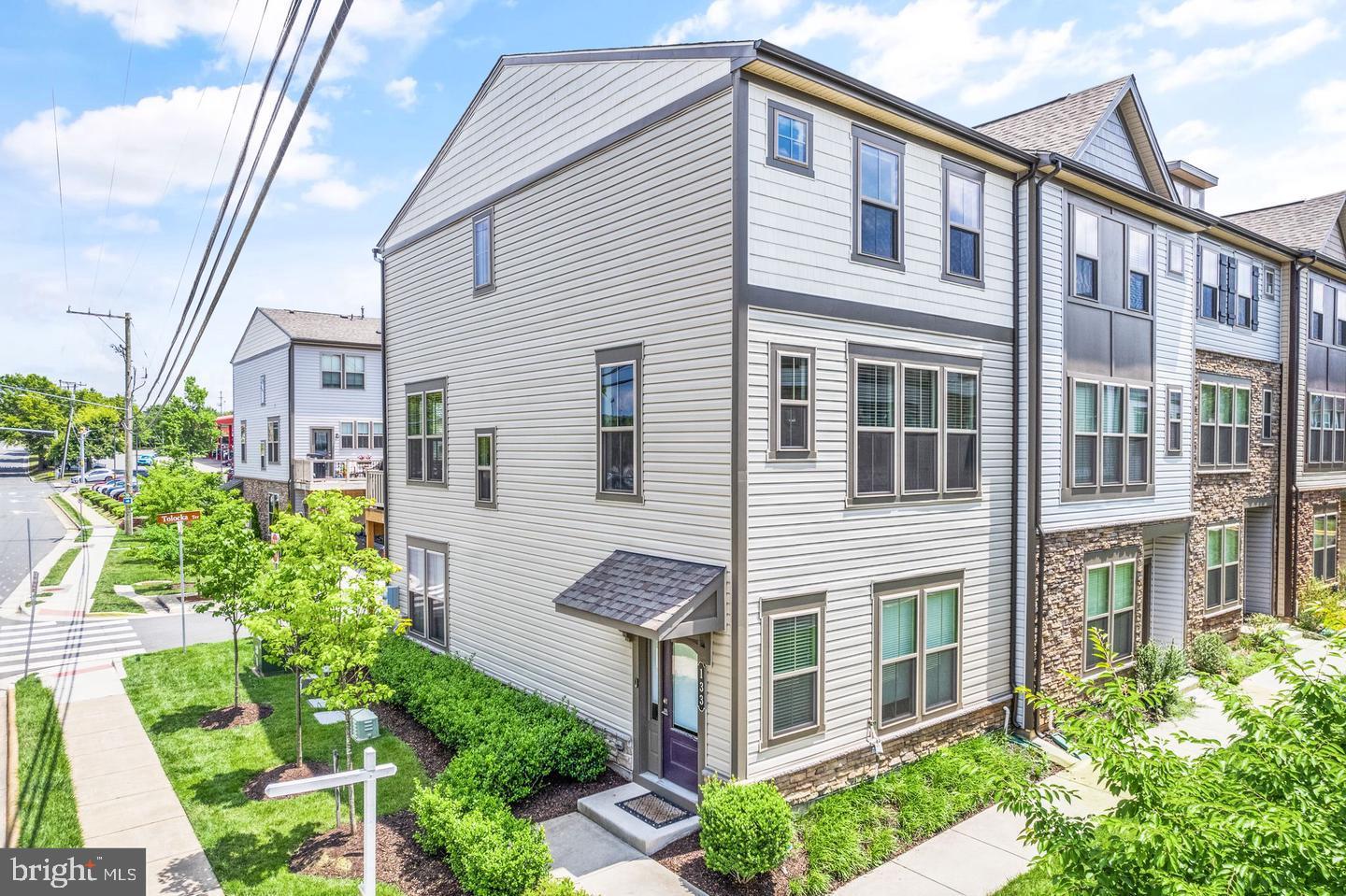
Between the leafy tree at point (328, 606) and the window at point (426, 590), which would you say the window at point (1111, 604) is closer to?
the leafy tree at point (328, 606)

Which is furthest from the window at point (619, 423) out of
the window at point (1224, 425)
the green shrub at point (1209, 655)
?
the window at point (1224, 425)

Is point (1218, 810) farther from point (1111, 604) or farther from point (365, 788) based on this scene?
point (1111, 604)

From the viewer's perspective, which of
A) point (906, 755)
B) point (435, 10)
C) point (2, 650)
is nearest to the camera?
point (435, 10)

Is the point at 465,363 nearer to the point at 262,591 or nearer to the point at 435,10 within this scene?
the point at 262,591

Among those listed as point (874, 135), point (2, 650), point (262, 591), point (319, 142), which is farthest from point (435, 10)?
point (2, 650)

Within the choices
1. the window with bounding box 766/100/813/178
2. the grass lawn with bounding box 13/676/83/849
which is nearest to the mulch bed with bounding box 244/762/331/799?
the grass lawn with bounding box 13/676/83/849

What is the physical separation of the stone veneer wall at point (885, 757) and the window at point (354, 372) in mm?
27927

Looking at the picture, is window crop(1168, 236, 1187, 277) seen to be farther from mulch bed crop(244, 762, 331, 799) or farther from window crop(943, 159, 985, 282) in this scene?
mulch bed crop(244, 762, 331, 799)

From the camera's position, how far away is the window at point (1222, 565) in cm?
1677

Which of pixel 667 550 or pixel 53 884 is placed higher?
pixel 667 550

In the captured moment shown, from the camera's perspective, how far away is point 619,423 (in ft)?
34.2

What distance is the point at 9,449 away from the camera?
13850cm

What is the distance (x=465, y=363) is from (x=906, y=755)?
32.2ft

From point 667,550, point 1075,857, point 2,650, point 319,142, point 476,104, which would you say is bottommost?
point 2,650
